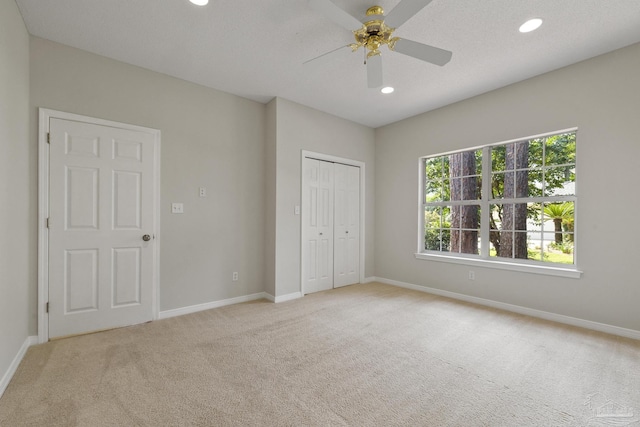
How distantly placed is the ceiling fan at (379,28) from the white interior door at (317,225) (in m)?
1.96

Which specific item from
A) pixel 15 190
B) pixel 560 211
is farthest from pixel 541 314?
pixel 15 190

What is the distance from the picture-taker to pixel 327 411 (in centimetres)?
166

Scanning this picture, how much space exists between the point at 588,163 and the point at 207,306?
4538mm

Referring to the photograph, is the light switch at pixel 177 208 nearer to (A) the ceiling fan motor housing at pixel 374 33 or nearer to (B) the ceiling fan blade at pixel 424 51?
(A) the ceiling fan motor housing at pixel 374 33

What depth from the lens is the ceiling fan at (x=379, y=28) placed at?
1850mm

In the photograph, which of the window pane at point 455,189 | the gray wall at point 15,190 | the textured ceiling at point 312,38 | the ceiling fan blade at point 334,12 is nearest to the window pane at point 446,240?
the window pane at point 455,189

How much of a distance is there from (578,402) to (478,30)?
2.83 m

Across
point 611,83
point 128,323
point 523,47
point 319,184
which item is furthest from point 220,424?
point 611,83

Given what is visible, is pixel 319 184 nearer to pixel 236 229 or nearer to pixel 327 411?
pixel 236 229

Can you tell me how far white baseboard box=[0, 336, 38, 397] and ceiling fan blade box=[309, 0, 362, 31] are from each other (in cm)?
319

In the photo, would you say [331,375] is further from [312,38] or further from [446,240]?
[446,240]

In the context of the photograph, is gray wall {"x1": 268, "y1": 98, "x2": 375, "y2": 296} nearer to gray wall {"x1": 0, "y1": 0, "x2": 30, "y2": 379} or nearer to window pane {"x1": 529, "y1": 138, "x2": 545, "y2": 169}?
gray wall {"x1": 0, "y1": 0, "x2": 30, "y2": 379}

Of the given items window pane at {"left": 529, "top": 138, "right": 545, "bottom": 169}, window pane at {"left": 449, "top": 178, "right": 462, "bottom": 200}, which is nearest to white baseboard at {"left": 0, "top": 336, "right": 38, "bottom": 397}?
window pane at {"left": 449, "top": 178, "right": 462, "bottom": 200}

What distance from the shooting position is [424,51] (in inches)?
87.3
